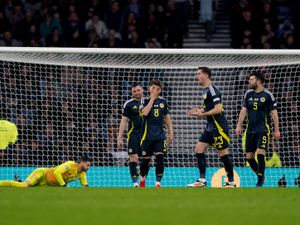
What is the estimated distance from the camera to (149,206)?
10.2m

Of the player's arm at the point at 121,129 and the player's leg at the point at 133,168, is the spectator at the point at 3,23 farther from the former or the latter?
the player's leg at the point at 133,168

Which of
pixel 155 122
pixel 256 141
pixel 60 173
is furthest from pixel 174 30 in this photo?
pixel 60 173

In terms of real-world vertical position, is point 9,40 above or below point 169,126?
above

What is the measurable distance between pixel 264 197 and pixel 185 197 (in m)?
0.97

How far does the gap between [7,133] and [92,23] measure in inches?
218

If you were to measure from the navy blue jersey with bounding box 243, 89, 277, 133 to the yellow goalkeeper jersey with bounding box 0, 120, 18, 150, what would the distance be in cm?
434

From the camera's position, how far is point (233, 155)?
17.2 meters

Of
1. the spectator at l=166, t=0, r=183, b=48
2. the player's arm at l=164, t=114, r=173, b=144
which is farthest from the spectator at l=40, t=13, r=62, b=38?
the player's arm at l=164, t=114, r=173, b=144

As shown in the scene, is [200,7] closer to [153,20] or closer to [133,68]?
[153,20]

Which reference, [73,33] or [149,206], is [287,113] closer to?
[73,33]

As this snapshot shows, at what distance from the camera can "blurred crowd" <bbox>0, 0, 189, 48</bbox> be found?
20.6 metres

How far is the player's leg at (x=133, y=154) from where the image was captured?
1570 centimetres

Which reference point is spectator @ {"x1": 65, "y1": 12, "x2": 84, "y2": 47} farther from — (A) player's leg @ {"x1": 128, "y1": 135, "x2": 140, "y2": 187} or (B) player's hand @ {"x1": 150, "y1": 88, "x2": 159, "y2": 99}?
(B) player's hand @ {"x1": 150, "y1": 88, "x2": 159, "y2": 99}

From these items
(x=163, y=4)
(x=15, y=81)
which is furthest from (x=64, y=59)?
(x=163, y=4)
